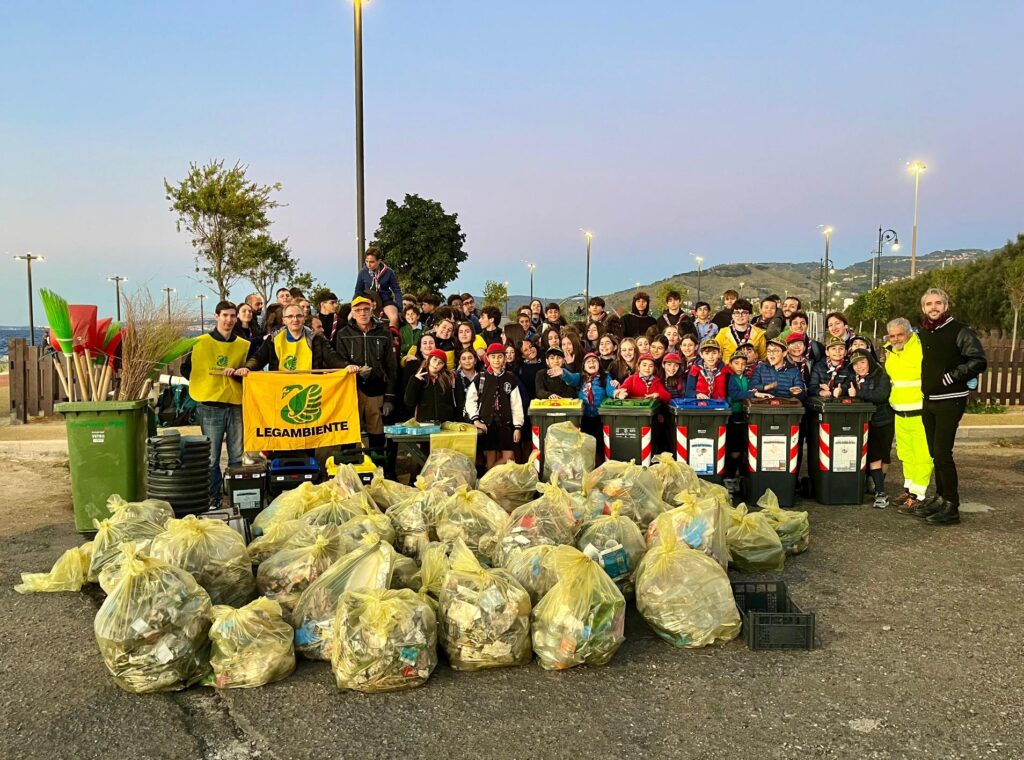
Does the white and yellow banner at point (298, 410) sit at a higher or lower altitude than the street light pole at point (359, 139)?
lower

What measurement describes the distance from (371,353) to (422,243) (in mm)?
23219

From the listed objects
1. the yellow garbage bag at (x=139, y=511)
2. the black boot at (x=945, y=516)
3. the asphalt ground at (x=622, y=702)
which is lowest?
the asphalt ground at (x=622, y=702)

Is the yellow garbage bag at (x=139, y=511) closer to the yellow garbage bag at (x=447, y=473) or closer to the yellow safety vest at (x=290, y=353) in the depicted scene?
the yellow garbage bag at (x=447, y=473)

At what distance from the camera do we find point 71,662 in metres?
4.53

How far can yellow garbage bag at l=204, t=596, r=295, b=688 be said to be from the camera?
417cm

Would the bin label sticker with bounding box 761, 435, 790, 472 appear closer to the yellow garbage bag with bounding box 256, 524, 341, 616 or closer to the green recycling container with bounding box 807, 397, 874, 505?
the green recycling container with bounding box 807, 397, 874, 505

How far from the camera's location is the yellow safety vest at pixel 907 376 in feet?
25.3

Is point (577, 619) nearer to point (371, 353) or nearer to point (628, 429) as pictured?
point (628, 429)

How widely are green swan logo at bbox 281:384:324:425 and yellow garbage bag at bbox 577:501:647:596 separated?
3779 mm

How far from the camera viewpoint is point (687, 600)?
183 inches

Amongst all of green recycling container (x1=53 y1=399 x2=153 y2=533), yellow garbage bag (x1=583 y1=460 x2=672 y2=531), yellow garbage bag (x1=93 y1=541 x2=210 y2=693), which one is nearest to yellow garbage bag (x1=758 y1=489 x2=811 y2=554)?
yellow garbage bag (x1=583 y1=460 x2=672 y2=531)

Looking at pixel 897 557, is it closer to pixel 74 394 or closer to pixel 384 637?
pixel 384 637

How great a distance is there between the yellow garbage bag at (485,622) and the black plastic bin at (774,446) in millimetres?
4352

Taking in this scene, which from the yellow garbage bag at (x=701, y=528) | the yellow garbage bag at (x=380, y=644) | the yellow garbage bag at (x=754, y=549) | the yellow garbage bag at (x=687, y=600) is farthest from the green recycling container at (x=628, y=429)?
the yellow garbage bag at (x=380, y=644)
